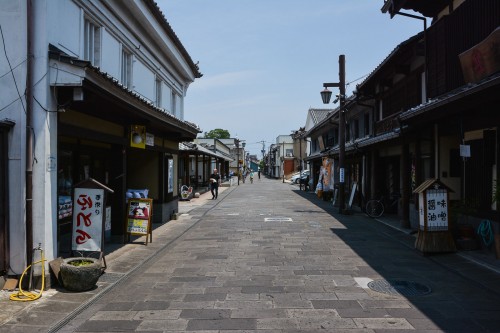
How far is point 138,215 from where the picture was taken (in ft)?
38.8

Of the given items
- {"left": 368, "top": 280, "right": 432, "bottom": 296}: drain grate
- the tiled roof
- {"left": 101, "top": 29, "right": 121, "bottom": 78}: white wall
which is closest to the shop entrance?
{"left": 101, "top": 29, "right": 121, "bottom": 78}: white wall

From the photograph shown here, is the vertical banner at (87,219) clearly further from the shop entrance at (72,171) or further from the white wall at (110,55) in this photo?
the white wall at (110,55)

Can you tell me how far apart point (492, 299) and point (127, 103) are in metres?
7.42

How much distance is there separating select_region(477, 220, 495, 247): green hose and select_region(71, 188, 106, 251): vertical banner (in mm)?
8571

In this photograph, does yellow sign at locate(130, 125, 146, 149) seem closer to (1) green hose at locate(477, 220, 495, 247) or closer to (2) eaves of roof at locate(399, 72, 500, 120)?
(2) eaves of roof at locate(399, 72, 500, 120)

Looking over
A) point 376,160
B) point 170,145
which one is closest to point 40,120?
point 170,145

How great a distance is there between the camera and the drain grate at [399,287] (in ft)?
23.8

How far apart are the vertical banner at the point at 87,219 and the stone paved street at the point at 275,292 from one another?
75 cm

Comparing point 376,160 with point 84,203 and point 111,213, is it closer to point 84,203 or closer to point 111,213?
point 111,213

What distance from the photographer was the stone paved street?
5.79 metres

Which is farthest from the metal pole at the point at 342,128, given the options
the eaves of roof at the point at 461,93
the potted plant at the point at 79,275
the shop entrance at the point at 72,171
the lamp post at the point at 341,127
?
the potted plant at the point at 79,275

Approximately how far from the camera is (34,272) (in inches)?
285

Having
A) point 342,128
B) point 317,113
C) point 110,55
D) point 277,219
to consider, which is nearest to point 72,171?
point 110,55

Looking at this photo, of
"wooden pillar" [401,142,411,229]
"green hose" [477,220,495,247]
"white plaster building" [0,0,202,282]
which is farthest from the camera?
"wooden pillar" [401,142,411,229]
